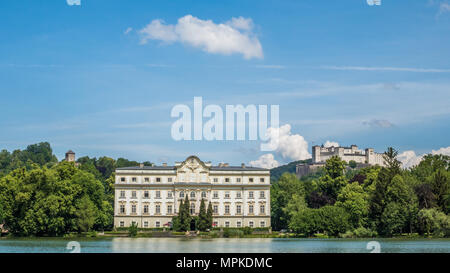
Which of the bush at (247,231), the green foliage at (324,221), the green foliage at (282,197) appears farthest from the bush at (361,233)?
the green foliage at (282,197)

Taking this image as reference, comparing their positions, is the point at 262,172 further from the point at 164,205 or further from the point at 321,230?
the point at 321,230

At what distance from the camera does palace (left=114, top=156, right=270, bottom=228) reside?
66500mm

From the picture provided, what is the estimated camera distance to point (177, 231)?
62.1m

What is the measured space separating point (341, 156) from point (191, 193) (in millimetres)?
106167

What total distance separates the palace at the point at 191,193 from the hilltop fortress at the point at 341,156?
10010 cm

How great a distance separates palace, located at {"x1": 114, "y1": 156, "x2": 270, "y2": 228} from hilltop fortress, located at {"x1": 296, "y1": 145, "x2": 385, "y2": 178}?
100097 mm

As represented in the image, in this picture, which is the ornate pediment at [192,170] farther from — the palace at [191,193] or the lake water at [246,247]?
the lake water at [246,247]

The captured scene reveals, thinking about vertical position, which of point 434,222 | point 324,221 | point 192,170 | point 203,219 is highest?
point 192,170

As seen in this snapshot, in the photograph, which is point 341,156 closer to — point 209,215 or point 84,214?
point 209,215

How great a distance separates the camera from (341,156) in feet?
545

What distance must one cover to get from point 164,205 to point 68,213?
62.0 feet

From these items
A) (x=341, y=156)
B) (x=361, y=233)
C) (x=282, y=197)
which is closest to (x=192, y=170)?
(x=282, y=197)

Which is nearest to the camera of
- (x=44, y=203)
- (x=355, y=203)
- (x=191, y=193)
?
(x=44, y=203)

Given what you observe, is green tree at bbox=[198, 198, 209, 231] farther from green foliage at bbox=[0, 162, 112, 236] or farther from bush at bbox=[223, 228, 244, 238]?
green foliage at bbox=[0, 162, 112, 236]
